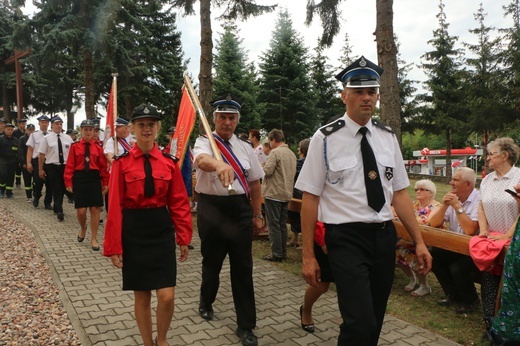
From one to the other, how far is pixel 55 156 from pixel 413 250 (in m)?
8.27

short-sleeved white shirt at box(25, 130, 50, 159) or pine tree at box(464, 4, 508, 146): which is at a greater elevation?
pine tree at box(464, 4, 508, 146)

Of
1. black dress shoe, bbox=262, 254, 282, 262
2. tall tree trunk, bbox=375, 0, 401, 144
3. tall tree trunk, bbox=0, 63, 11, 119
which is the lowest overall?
black dress shoe, bbox=262, 254, 282, 262

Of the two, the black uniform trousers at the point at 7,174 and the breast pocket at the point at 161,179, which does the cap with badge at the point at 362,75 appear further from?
the black uniform trousers at the point at 7,174

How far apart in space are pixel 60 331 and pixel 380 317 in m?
3.17

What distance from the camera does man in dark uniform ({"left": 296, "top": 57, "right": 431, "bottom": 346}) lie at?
300 cm

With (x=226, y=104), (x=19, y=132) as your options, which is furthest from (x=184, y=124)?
(x=19, y=132)

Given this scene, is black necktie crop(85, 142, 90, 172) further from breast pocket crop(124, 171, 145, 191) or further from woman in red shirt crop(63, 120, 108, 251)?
breast pocket crop(124, 171, 145, 191)

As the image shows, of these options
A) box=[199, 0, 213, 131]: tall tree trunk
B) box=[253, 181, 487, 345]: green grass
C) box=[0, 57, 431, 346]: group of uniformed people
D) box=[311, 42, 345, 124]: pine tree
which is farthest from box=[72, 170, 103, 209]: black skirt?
box=[311, 42, 345, 124]: pine tree

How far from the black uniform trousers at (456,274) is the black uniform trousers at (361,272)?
232 cm

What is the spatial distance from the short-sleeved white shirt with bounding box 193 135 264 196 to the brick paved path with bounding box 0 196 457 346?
4.63ft

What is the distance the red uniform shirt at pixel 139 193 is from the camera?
12.1ft

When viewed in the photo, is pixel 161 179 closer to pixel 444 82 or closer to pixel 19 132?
pixel 19 132

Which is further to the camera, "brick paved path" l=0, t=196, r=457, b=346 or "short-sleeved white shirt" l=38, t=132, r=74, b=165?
"short-sleeved white shirt" l=38, t=132, r=74, b=165

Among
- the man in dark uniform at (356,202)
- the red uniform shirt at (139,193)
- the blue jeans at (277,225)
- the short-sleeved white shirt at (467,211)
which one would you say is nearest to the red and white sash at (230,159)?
the red uniform shirt at (139,193)
